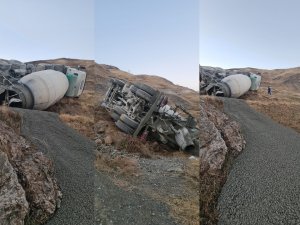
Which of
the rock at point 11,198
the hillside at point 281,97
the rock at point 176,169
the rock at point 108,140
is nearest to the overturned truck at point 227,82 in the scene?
the hillside at point 281,97

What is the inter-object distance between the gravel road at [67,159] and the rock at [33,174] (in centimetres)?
15

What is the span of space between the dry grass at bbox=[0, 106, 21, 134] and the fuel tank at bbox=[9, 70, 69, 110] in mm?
229

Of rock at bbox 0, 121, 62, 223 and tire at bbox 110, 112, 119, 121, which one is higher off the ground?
tire at bbox 110, 112, 119, 121

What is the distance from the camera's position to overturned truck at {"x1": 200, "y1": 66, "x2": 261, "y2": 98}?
7.38 m

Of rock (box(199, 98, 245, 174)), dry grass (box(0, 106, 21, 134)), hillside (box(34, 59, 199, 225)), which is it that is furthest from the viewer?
dry grass (box(0, 106, 21, 134))

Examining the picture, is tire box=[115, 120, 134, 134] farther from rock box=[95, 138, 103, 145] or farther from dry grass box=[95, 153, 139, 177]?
dry grass box=[95, 153, 139, 177]

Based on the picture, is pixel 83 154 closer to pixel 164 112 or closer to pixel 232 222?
pixel 164 112

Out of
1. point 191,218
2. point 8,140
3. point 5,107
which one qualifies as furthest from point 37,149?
point 191,218

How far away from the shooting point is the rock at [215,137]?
6.84 metres

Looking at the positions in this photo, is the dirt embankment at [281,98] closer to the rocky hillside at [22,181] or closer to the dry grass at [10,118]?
the rocky hillside at [22,181]

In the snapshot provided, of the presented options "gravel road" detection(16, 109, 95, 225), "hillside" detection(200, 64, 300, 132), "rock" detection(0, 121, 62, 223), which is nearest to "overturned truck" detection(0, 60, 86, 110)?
"gravel road" detection(16, 109, 95, 225)

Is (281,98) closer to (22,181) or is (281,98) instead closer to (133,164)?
(133,164)

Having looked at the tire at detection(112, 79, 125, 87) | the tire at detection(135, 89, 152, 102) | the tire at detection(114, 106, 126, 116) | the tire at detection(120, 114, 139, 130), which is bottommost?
the tire at detection(120, 114, 139, 130)

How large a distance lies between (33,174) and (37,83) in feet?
6.76
